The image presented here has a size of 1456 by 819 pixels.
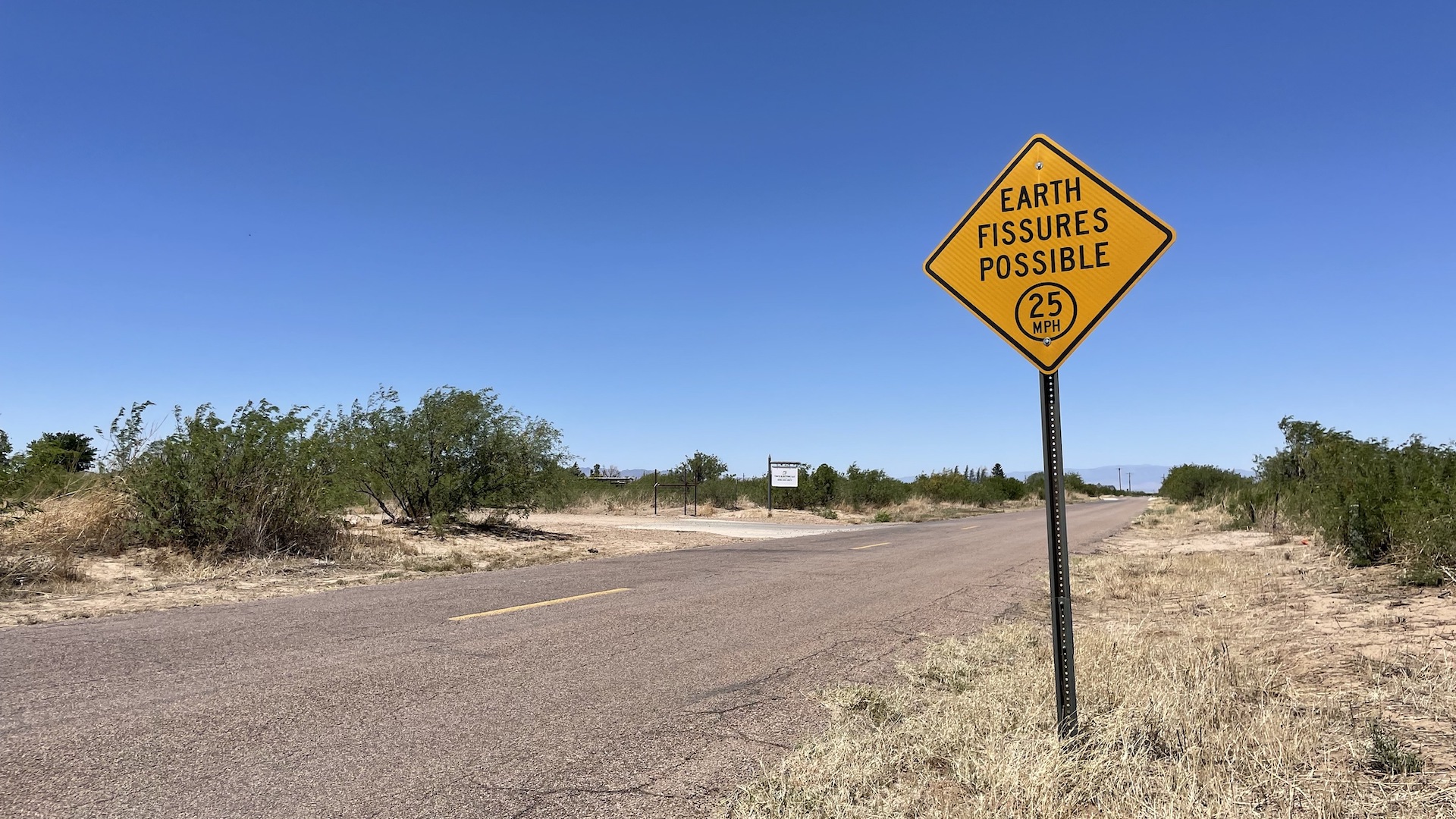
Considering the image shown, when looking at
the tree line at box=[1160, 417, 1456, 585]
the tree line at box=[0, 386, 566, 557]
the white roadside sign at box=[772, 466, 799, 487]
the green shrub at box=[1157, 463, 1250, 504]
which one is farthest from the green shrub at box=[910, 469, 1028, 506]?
the tree line at box=[0, 386, 566, 557]

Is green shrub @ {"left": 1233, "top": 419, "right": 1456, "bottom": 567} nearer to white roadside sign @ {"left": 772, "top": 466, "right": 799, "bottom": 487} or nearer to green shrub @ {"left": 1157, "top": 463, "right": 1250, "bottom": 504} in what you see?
white roadside sign @ {"left": 772, "top": 466, "right": 799, "bottom": 487}

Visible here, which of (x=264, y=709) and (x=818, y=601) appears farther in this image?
(x=818, y=601)

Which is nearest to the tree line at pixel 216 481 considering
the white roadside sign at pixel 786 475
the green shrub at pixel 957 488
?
the white roadside sign at pixel 786 475

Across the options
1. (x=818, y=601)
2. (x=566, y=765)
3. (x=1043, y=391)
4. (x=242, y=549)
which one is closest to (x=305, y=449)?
(x=242, y=549)

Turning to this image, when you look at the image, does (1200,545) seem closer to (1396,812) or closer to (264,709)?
(1396,812)

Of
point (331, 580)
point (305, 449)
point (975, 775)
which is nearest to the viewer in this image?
point (975, 775)

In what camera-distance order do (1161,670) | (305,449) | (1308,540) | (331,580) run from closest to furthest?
(1161,670) < (331,580) < (305,449) < (1308,540)

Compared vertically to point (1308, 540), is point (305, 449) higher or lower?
higher

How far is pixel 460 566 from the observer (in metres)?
13.4

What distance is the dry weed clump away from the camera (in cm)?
979

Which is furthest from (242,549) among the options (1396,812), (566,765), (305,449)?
(1396,812)

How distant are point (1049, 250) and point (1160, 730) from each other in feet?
8.41

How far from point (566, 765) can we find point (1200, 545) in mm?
19805

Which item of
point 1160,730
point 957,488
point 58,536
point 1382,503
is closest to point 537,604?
point 1160,730
